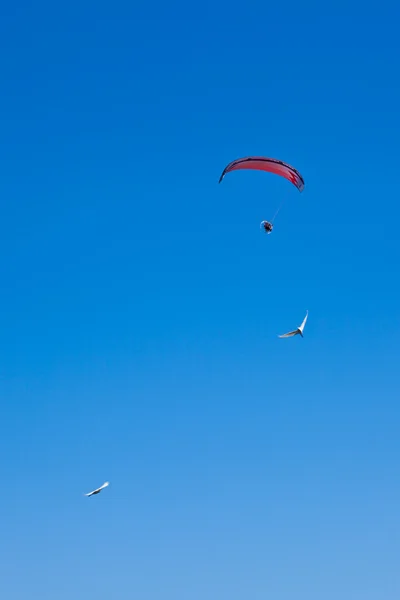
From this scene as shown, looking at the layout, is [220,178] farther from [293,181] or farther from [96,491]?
[96,491]

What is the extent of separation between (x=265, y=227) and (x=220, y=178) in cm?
606

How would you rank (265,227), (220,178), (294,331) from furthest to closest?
(265,227) → (220,178) → (294,331)

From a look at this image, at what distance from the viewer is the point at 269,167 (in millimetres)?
54656

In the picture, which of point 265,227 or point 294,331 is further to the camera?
point 265,227

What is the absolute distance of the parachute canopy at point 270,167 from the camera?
53938mm

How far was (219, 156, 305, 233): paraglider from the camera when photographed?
54.0m

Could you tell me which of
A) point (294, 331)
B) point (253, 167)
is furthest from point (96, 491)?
point (253, 167)

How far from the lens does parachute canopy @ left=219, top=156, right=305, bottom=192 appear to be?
53.9 m

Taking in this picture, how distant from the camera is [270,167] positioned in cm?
5462

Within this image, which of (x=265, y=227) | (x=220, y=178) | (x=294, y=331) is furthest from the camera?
(x=265, y=227)

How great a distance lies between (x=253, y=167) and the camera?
180 feet

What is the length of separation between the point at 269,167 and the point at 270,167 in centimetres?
8

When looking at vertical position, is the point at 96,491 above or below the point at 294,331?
below

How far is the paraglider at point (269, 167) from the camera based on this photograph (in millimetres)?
53969
